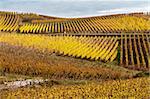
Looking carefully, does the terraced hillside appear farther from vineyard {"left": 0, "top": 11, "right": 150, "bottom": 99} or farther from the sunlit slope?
the sunlit slope

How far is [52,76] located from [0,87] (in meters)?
5.41

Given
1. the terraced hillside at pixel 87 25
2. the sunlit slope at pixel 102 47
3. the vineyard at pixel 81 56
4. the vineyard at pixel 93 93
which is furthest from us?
the terraced hillside at pixel 87 25

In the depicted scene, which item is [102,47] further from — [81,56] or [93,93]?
[93,93]

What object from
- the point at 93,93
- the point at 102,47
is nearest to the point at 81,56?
the point at 102,47

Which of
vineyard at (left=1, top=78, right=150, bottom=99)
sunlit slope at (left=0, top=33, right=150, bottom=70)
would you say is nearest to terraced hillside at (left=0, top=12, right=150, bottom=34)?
sunlit slope at (left=0, top=33, right=150, bottom=70)

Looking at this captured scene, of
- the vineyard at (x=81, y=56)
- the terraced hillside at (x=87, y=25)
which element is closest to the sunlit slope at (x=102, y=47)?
the vineyard at (x=81, y=56)

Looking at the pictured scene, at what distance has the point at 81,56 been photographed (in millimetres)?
32750

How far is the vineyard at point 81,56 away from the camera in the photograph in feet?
50.8

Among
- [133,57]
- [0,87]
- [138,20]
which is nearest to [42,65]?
[0,87]

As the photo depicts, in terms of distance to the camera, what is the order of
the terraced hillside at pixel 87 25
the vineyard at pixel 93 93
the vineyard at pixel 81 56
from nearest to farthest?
the vineyard at pixel 93 93 → the vineyard at pixel 81 56 → the terraced hillside at pixel 87 25

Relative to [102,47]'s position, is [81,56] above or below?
below

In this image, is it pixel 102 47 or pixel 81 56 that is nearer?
pixel 81 56

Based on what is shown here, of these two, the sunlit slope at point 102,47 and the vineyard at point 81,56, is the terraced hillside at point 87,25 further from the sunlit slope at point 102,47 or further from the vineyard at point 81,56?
the sunlit slope at point 102,47

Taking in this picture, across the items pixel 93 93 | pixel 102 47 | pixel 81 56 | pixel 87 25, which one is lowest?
pixel 81 56
